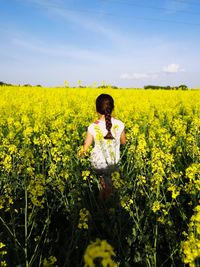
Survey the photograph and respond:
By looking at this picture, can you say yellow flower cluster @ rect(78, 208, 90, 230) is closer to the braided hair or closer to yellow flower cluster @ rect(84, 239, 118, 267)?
yellow flower cluster @ rect(84, 239, 118, 267)

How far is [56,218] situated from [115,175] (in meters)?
1.11

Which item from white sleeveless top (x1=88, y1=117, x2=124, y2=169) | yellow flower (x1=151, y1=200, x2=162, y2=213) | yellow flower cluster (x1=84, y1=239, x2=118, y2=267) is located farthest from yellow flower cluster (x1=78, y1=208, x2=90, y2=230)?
white sleeveless top (x1=88, y1=117, x2=124, y2=169)

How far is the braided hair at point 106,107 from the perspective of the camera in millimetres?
3484

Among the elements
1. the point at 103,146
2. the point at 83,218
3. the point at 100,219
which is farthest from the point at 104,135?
the point at 83,218

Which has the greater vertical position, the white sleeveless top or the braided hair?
the braided hair

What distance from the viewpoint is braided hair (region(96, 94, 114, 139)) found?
3.48 m

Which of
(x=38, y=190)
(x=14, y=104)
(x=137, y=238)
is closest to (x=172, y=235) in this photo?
(x=137, y=238)

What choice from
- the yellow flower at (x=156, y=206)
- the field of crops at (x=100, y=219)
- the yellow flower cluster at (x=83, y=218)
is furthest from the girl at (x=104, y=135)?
the yellow flower cluster at (x=83, y=218)

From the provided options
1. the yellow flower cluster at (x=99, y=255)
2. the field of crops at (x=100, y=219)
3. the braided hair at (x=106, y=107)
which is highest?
the braided hair at (x=106, y=107)

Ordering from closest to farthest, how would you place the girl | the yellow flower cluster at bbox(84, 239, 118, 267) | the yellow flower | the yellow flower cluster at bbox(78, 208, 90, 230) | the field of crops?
the yellow flower cluster at bbox(84, 239, 118, 267) → the yellow flower cluster at bbox(78, 208, 90, 230) → the field of crops → the yellow flower → the girl

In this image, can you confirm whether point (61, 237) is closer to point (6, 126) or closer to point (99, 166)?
point (99, 166)

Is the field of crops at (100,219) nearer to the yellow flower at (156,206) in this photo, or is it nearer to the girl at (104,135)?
the yellow flower at (156,206)

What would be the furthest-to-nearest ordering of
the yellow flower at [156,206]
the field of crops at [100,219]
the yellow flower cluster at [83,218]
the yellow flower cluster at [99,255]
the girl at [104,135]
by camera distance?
the girl at [104,135] → the yellow flower at [156,206] → the field of crops at [100,219] → the yellow flower cluster at [83,218] → the yellow flower cluster at [99,255]

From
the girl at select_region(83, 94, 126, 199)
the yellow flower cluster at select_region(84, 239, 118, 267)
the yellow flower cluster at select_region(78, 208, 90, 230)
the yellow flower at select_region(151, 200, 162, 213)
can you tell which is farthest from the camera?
the girl at select_region(83, 94, 126, 199)
